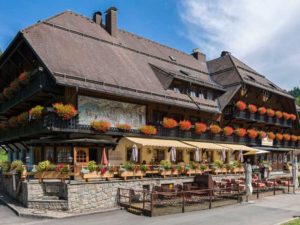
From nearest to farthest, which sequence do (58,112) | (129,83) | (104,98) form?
(58,112) < (104,98) < (129,83)

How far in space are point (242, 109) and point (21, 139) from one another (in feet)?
69.7

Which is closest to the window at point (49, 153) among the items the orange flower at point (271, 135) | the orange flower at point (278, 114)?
the orange flower at point (271, 135)

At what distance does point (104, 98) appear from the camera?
934 inches

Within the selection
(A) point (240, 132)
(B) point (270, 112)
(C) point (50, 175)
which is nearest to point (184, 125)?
(A) point (240, 132)

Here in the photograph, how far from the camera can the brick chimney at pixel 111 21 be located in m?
31.6

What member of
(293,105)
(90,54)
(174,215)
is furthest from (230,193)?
(293,105)

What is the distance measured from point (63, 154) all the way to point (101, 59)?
815cm

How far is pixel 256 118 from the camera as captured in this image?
38.4 m

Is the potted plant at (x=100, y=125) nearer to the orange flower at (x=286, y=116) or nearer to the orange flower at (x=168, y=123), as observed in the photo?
the orange flower at (x=168, y=123)

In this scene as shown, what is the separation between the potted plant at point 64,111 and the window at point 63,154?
8.09 feet

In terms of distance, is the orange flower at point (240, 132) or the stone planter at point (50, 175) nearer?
the stone planter at point (50, 175)

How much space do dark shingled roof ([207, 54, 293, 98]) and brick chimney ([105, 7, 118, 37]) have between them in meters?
13.0

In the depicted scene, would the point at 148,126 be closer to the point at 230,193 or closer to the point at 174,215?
the point at 230,193

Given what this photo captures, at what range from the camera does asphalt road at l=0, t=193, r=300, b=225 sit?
15.7 meters
